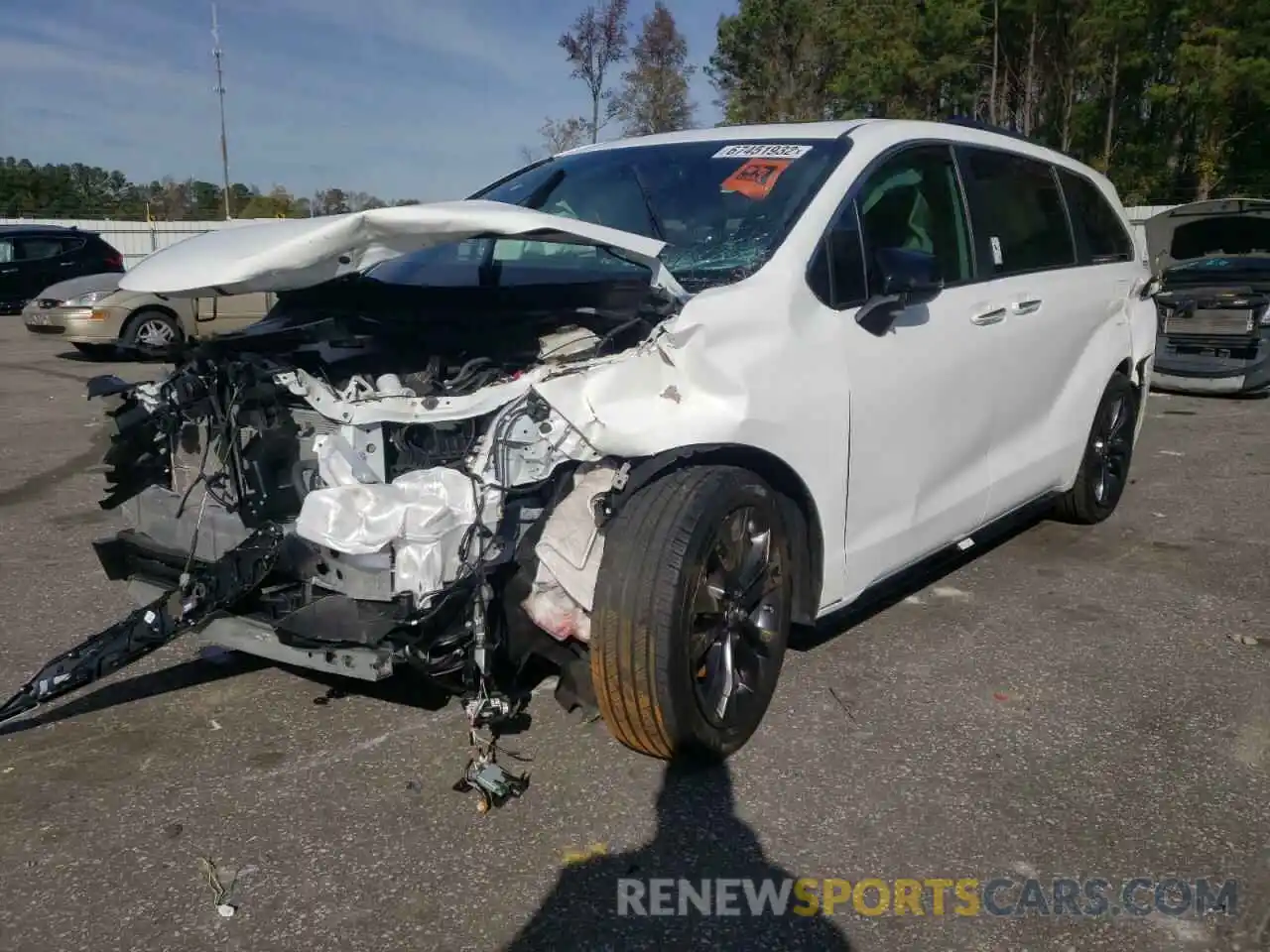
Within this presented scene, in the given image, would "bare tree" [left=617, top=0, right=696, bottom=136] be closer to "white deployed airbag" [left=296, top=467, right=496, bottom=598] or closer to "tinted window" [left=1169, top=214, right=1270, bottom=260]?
"tinted window" [left=1169, top=214, right=1270, bottom=260]

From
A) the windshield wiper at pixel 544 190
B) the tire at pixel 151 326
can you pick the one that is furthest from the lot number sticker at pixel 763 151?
the tire at pixel 151 326

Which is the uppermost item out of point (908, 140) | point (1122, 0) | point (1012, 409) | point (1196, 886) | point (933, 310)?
point (1122, 0)

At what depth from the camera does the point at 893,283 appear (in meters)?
3.61

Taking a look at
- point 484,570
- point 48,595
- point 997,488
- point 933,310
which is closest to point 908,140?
point 933,310

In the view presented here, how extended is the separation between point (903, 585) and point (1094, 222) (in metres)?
2.09

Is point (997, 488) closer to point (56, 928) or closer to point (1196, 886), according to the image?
point (1196, 886)

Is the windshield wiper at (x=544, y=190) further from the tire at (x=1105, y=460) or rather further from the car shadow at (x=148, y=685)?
the tire at (x=1105, y=460)

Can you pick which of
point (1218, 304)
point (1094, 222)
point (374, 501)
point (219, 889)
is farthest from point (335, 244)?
point (1218, 304)

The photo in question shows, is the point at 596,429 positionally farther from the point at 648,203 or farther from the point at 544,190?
the point at 544,190

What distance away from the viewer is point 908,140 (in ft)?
13.4

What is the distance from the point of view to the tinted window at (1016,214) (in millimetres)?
4438

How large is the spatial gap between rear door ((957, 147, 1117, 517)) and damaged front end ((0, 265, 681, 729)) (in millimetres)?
Answer: 1672

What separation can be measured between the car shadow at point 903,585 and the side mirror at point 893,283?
984 millimetres

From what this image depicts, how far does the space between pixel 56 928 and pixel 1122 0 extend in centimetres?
3259
